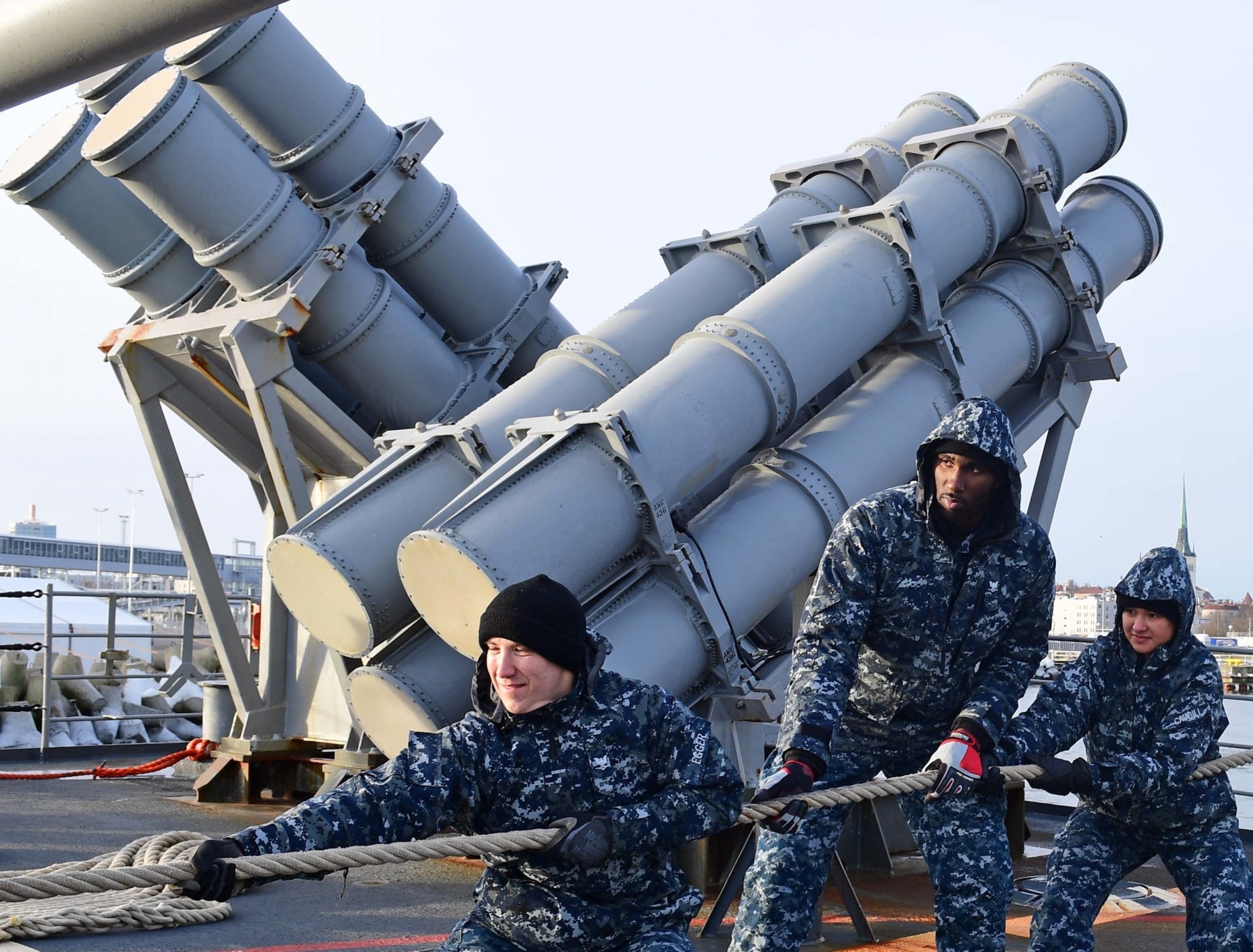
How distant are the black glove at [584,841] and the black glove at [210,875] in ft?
2.29

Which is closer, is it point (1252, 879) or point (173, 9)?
point (173, 9)

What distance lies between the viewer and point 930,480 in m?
4.26

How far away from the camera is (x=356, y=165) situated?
29.5 ft

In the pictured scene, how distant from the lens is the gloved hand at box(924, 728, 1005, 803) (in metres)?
3.94

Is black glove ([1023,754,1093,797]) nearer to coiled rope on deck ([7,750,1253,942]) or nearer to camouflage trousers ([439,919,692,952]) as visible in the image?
coiled rope on deck ([7,750,1253,942])

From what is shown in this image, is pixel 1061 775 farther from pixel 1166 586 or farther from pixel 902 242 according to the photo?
pixel 902 242

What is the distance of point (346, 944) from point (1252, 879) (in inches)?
132

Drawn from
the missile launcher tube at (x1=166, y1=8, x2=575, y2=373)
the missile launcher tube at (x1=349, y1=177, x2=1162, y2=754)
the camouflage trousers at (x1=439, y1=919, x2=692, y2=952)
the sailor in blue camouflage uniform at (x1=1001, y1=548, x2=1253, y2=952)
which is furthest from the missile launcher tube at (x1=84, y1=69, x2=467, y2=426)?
the camouflage trousers at (x1=439, y1=919, x2=692, y2=952)

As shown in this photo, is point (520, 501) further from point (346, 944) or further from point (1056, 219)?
point (1056, 219)

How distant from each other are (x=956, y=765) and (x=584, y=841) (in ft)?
4.11

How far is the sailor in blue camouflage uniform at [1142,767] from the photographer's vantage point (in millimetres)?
4516

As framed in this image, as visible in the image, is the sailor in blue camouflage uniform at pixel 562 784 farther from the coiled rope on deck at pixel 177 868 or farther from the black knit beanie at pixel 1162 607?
the black knit beanie at pixel 1162 607

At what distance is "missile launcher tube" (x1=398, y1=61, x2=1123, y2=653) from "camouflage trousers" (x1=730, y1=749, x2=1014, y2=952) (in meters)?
2.52

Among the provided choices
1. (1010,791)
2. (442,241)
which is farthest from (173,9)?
(442,241)
